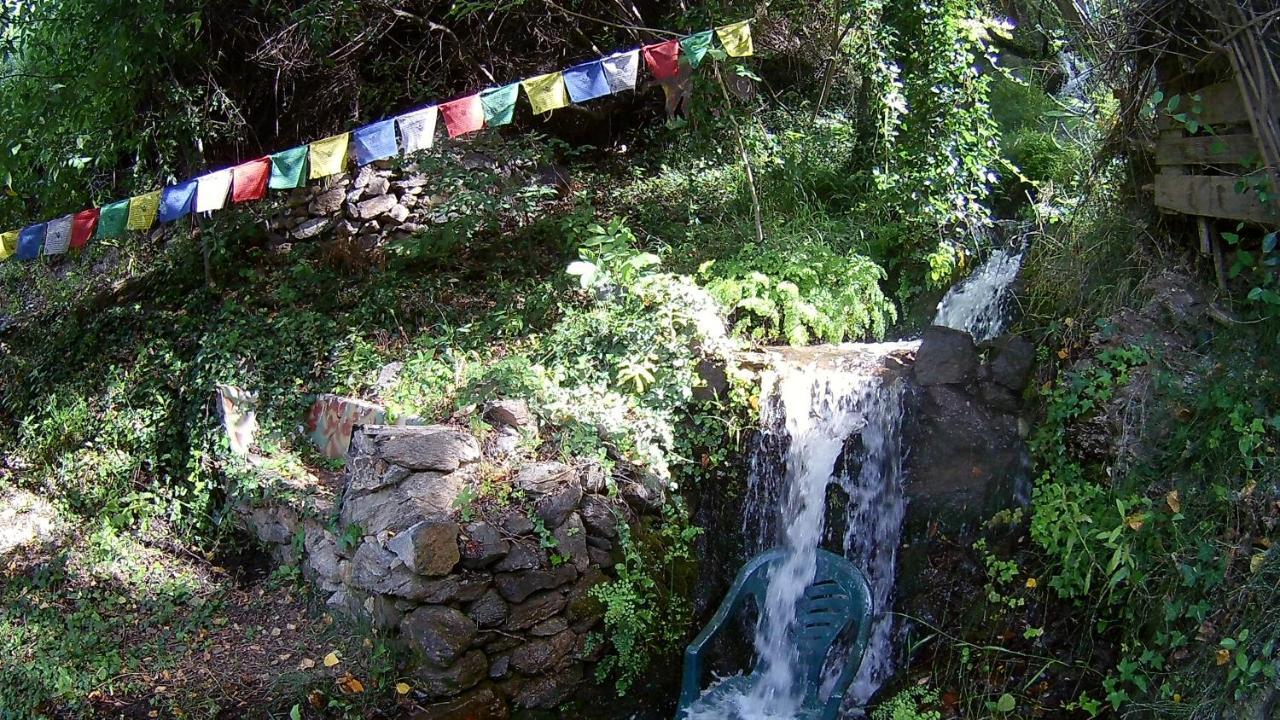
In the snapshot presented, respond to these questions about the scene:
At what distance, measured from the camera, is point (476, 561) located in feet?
14.9

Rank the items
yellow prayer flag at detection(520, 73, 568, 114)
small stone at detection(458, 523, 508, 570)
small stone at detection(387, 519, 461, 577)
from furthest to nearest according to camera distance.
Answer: yellow prayer flag at detection(520, 73, 568, 114) → small stone at detection(458, 523, 508, 570) → small stone at detection(387, 519, 461, 577)

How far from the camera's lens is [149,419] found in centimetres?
672

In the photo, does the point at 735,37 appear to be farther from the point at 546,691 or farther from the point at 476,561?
the point at 546,691

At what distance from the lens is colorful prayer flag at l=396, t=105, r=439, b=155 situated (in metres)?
5.96

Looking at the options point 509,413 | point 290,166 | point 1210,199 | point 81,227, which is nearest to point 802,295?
point 509,413

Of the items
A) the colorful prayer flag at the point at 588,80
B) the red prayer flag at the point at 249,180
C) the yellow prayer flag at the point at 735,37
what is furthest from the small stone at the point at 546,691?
the yellow prayer flag at the point at 735,37

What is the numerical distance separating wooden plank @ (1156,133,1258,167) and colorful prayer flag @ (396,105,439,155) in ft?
13.5

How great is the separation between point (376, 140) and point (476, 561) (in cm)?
291

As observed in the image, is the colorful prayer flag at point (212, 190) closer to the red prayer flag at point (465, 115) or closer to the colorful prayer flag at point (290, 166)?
the colorful prayer flag at point (290, 166)

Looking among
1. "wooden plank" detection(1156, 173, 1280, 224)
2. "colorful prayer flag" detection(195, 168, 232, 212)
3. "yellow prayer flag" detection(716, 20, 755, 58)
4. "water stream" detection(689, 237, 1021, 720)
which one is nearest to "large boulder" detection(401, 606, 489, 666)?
"water stream" detection(689, 237, 1021, 720)

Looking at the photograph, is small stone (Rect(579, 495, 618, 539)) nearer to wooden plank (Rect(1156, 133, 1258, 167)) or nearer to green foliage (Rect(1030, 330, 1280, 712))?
green foliage (Rect(1030, 330, 1280, 712))

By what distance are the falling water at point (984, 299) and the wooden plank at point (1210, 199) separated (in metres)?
1.13

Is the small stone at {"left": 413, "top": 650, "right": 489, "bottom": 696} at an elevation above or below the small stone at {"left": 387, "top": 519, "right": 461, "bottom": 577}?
below

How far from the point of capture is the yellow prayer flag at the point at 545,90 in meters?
5.93
